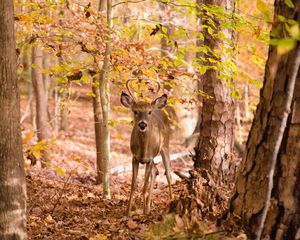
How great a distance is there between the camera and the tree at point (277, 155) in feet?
11.4

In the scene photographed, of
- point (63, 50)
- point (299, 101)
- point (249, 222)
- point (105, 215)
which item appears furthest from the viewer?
point (63, 50)

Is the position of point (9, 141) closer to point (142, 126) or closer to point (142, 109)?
point (142, 126)

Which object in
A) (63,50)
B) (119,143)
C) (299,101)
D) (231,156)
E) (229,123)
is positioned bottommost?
(119,143)

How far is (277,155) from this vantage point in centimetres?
359

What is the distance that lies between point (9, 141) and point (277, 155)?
2.65m

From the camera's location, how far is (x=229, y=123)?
23.5ft

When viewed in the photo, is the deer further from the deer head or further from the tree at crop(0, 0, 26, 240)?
the tree at crop(0, 0, 26, 240)

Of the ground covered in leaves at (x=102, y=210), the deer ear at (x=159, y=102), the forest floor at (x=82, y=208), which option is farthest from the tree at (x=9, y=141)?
the deer ear at (x=159, y=102)

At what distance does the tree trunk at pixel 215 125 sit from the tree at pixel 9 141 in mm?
3274

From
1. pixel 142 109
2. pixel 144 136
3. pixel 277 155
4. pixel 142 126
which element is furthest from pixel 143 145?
pixel 277 155

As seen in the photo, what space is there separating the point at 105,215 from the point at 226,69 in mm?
2811

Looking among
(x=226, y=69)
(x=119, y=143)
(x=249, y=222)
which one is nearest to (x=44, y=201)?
(x=226, y=69)

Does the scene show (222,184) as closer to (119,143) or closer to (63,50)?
(63,50)

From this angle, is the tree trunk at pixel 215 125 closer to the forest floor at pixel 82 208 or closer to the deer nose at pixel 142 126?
the forest floor at pixel 82 208
